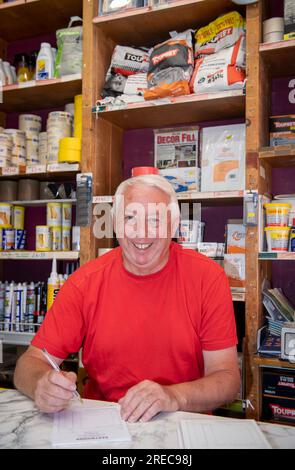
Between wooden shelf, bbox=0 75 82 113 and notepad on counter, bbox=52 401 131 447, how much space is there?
1841 millimetres

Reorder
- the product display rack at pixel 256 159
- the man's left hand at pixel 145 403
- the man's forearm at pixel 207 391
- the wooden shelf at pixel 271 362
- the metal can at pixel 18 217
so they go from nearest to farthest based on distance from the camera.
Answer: the man's left hand at pixel 145 403 < the man's forearm at pixel 207 391 < the wooden shelf at pixel 271 362 < the product display rack at pixel 256 159 < the metal can at pixel 18 217

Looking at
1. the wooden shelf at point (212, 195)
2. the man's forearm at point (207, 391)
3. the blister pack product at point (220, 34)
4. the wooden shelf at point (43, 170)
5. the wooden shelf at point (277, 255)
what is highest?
the blister pack product at point (220, 34)

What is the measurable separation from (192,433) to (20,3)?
2.60 m

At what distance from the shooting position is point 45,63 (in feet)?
8.27

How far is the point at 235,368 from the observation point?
1373mm

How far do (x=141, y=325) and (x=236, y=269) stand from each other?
0.73 metres

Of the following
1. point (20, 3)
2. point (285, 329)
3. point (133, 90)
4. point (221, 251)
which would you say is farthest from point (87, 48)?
point (285, 329)

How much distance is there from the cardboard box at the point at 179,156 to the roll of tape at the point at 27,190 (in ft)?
2.73

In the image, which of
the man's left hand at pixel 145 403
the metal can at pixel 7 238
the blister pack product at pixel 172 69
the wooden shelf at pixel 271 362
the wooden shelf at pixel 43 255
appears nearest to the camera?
the man's left hand at pixel 145 403

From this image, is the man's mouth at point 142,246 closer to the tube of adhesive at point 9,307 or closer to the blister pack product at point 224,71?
the blister pack product at point 224,71

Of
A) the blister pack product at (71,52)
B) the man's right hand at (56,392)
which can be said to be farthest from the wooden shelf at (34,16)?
the man's right hand at (56,392)

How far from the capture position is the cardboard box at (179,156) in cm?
221

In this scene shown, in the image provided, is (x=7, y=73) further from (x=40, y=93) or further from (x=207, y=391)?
(x=207, y=391)

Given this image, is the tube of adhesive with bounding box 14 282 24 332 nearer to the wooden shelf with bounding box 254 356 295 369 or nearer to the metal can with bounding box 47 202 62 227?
the metal can with bounding box 47 202 62 227
